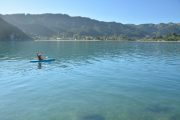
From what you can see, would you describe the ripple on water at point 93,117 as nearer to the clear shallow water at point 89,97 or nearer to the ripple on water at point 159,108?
the clear shallow water at point 89,97

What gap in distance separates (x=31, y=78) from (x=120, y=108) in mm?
21041

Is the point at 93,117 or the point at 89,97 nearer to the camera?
the point at 93,117

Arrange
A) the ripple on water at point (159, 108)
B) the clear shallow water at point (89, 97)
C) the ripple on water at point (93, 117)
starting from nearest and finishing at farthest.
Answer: the ripple on water at point (93, 117), the clear shallow water at point (89, 97), the ripple on water at point (159, 108)

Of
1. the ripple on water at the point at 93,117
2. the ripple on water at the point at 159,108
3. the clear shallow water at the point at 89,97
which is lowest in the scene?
the clear shallow water at the point at 89,97

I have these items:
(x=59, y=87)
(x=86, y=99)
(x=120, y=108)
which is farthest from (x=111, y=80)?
(x=120, y=108)

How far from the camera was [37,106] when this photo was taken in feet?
83.0

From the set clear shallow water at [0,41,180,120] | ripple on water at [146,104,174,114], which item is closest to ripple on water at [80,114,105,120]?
clear shallow water at [0,41,180,120]

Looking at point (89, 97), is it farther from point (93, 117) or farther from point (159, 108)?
point (159, 108)

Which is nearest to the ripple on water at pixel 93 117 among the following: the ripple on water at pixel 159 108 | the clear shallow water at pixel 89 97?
the clear shallow water at pixel 89 97

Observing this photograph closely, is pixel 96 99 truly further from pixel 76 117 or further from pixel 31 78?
pixel 31 78

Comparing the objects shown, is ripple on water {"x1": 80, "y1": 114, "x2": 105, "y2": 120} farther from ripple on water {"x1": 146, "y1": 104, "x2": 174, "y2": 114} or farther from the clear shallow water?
ripple on water {"x1": 146, "y1": 104, "x2": 174, "y2": 114}

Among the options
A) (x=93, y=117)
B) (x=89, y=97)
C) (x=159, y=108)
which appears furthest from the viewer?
(x=89, y=97)

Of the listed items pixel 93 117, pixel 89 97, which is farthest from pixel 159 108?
pixel 89 97

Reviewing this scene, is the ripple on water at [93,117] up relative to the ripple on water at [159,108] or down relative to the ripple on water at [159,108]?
A: down
